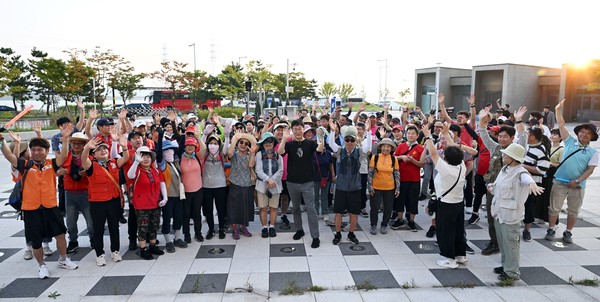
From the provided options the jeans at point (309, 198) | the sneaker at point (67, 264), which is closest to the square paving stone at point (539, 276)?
the jeans at point (309, 198)

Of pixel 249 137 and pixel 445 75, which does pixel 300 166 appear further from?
pixel 445 75

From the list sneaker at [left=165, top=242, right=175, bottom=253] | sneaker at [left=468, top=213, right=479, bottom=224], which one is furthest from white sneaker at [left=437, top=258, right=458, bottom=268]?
sneaker at [left=165, top=242, right=175, bottom=253]

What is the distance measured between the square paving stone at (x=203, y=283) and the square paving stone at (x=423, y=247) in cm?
263

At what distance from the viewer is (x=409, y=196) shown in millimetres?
5945

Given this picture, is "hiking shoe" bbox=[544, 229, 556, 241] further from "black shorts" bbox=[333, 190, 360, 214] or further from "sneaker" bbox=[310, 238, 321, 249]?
"sneaker" bbox=[310, 238, 321, 249]

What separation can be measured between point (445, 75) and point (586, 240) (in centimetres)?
3378

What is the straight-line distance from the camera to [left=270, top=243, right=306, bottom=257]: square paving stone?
200 inches

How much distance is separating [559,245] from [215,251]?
483 centimetres

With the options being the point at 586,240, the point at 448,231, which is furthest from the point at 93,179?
the point at 586,240

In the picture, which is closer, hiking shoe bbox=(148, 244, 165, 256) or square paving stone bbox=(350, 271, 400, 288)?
square paving stone bbox=(350, 271, 400, 288)

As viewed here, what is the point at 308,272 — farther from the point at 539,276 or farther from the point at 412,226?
the point at 539,276

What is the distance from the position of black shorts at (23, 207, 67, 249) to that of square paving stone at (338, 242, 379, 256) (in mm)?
3527

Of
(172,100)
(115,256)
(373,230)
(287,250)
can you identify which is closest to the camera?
(115,256)

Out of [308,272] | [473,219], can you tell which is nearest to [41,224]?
[308,272]
